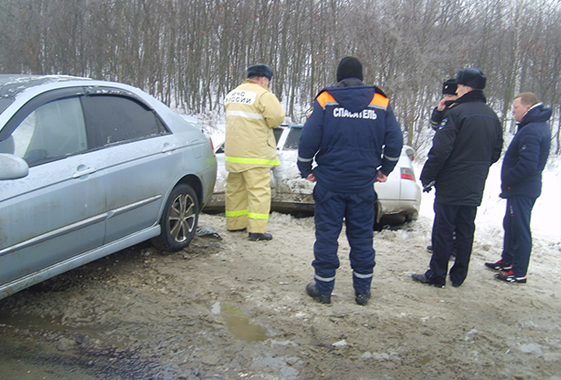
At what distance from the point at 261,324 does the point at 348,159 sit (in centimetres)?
138

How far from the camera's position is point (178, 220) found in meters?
4.85

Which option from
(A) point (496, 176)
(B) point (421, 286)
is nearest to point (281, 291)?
(B) point (421, 286)

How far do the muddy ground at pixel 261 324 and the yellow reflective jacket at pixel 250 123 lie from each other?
1.09 metres

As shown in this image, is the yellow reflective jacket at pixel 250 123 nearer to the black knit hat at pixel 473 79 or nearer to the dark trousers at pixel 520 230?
the black knit hat at pixel 473 79

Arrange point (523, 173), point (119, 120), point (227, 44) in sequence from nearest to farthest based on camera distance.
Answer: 1. point (119, 120)
2. point (523, 173)
3. point (227, 44)

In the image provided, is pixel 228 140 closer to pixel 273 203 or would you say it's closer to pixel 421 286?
pixel 273 203

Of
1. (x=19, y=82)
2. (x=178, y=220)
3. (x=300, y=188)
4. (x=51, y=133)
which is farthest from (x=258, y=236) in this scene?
(x=19, y=82)

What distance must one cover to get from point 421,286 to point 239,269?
1686 mm

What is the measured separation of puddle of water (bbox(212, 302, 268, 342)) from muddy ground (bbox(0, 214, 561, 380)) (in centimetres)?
1

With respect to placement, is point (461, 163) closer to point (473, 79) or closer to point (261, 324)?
point (473, 79)

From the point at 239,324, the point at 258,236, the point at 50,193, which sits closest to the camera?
the point at 50,193

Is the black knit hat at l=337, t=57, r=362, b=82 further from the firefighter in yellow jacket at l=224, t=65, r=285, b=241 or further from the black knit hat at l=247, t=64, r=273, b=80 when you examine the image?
the black knit hat at l=247, t=64, r=273, b=80

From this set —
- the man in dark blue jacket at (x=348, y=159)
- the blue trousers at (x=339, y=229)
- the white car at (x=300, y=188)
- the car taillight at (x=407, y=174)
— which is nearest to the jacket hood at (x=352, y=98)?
the man in dark blue jacket at (x=348, y=159)

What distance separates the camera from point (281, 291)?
13.6ft
